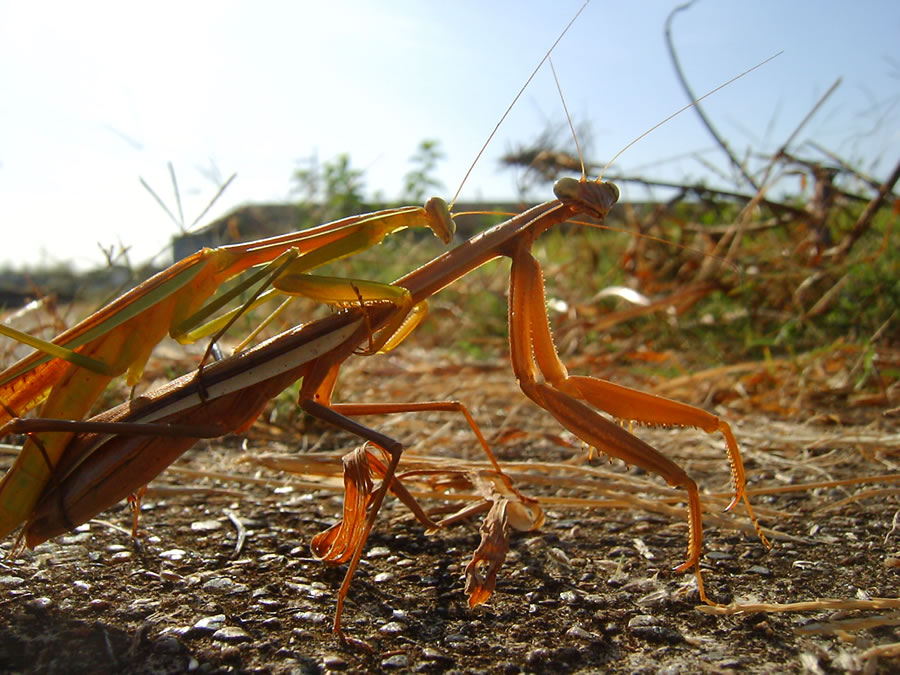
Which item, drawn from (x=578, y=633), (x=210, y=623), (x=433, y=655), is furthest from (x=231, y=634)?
(x=578, y=633)

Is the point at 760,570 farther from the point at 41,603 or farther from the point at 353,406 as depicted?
the point at 41,603

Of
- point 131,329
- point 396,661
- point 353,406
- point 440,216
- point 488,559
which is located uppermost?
point 440,216

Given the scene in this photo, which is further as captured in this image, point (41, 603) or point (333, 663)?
point (41, 603)


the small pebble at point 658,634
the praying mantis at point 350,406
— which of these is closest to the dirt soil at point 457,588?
the small pebble at point 658,634

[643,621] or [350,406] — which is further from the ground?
[350,406]

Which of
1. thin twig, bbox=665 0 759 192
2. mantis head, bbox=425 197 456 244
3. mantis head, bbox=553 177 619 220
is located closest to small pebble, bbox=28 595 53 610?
mantis head, bbox=425 197 456 244

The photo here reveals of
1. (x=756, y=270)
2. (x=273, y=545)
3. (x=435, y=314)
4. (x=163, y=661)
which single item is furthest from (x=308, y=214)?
(x=163, y=661)

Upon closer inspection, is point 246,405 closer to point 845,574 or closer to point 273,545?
point 273,545

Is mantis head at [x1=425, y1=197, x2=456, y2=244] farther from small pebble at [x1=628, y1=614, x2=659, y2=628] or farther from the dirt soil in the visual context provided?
small pebble at [x1=628, y1=614, x2=659, y2=628]
